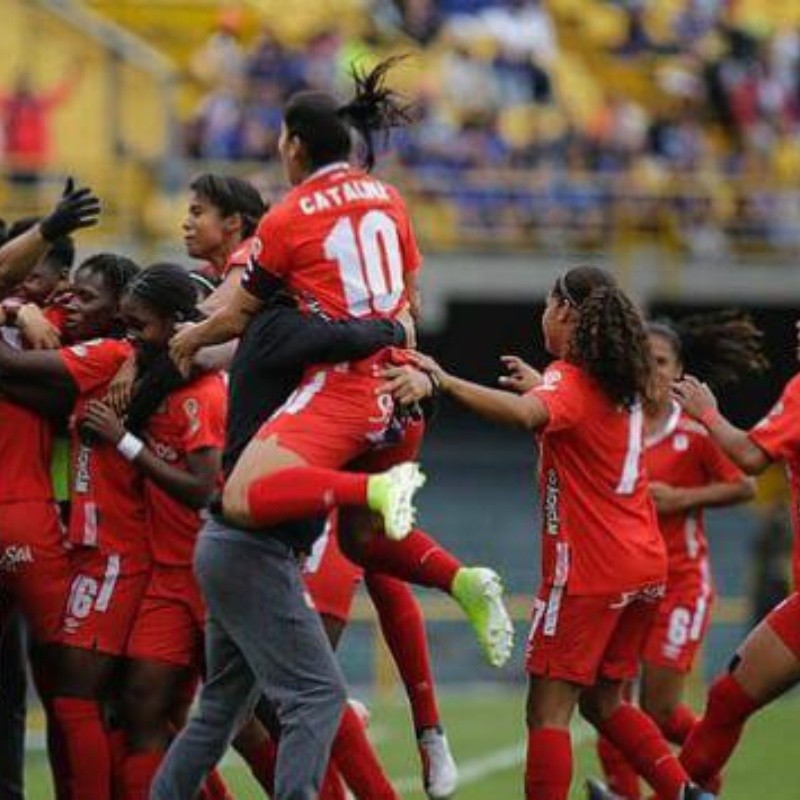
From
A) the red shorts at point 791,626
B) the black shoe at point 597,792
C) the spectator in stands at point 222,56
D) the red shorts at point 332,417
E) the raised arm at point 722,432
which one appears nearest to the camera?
the red shorts at point 332,417

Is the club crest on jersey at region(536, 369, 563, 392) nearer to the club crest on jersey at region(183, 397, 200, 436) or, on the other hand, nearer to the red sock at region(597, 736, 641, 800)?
the club crest on jersey at region(183, 397, 200, 436)

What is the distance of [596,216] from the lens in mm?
24688

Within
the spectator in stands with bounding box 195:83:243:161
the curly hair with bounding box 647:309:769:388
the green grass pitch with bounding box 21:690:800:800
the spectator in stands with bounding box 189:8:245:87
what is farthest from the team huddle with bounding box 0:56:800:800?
the spectator in stands with bounding box 189:8:245:87

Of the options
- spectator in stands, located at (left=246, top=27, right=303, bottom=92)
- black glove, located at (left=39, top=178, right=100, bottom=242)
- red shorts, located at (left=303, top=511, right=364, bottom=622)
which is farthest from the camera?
spectator in stands, located at (left=246, top=27, right=303, bottom=92)

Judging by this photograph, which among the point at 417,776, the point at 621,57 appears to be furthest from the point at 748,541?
the point at 417,776

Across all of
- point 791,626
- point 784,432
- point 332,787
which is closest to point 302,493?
point 332,787

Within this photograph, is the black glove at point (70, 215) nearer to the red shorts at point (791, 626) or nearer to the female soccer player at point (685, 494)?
the red shorts at point (791, 626)

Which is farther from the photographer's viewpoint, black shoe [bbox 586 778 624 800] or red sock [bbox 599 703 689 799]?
black shoe [bbox 586 778 624 800]

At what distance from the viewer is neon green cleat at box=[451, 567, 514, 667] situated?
966 centimetres

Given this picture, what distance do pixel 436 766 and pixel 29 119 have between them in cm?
1451

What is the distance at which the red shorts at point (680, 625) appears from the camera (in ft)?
41.9

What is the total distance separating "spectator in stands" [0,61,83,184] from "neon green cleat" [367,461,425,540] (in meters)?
15.1

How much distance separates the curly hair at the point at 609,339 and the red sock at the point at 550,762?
1.22m

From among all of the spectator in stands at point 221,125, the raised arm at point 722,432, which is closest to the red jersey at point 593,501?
the raised arm at point 722,432
